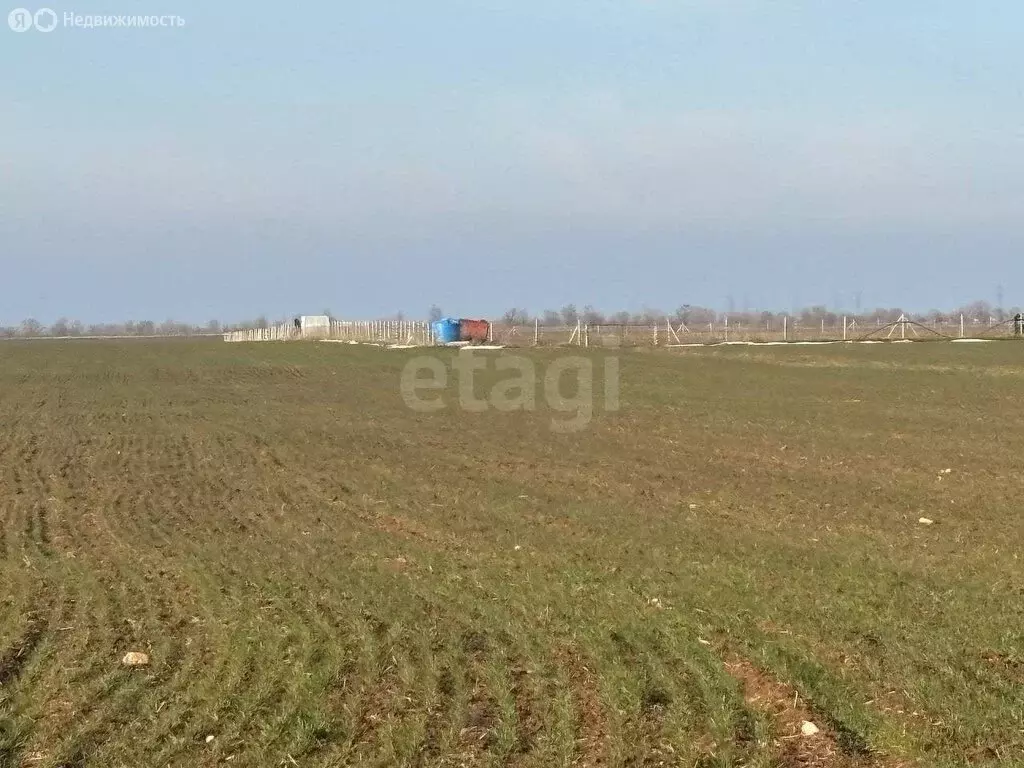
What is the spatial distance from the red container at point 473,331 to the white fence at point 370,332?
79.7 inches

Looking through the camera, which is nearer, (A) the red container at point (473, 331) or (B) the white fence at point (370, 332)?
(B) the white fence at point (370, 332)

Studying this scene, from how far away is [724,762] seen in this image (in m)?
5.70

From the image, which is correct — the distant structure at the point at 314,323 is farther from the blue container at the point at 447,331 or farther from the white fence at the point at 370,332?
the blue container at the point at 447,331

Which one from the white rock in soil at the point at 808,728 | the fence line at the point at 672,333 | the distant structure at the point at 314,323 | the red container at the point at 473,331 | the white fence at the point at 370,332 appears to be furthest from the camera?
the distant structure at the point at 314,323

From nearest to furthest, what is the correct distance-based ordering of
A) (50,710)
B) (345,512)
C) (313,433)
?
(50,710) < (345,512) < (313,433)

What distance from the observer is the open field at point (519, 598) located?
243 inches

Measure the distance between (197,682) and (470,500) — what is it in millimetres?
7838

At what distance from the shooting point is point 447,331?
68.4 meters

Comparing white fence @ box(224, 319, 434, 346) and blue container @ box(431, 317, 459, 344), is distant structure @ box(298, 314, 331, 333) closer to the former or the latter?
white fence @ box(224, 319, 434, 346)

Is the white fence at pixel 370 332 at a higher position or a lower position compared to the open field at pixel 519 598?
higher

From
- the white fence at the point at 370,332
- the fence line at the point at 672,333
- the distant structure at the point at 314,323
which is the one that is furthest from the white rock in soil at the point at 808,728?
the distant structure at the point at 314,323

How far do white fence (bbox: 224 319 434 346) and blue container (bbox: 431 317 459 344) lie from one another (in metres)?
0.46

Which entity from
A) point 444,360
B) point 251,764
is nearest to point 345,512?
point 251,764

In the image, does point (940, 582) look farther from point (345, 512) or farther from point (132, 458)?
point (132, 458)
